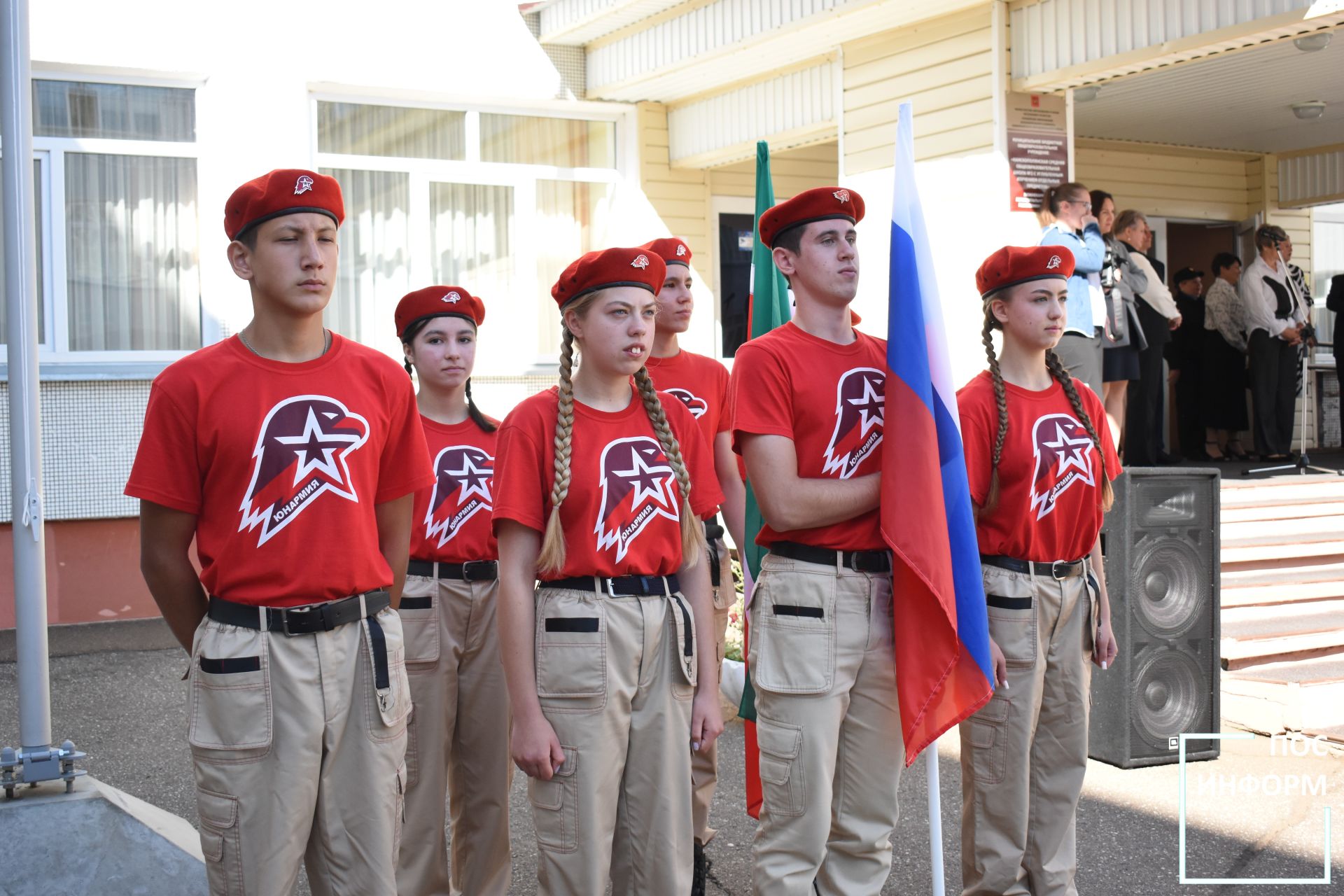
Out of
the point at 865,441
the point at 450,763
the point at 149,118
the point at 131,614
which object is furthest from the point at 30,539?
the point at 149,118

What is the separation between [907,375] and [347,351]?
4.74 feet

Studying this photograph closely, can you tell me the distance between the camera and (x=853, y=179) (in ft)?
31.6

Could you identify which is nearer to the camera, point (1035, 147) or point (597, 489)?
point (597, 489)

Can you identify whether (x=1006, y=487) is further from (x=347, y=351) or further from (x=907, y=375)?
(x=347, y=351)

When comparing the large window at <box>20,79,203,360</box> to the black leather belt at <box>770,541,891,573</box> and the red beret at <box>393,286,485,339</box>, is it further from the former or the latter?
the black leather belt at <box>770,541,891,573</box>

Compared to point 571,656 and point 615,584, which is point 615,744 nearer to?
point 571,656

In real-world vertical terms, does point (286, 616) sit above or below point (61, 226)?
below

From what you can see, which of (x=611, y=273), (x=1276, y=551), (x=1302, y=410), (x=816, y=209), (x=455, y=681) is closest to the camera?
(x=611, y=273)

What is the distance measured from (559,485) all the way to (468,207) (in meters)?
8.63

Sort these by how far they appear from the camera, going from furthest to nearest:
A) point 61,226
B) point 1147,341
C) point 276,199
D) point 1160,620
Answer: point 1147,341 → point 61,226 → point 1160,620 → point 276,199

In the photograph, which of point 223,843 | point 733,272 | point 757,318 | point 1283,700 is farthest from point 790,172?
point 223,843

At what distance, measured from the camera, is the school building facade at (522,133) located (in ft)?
28.5

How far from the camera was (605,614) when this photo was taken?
3.10 metres

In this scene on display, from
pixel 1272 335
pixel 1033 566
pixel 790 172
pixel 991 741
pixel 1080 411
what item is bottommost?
pixel 991 741
